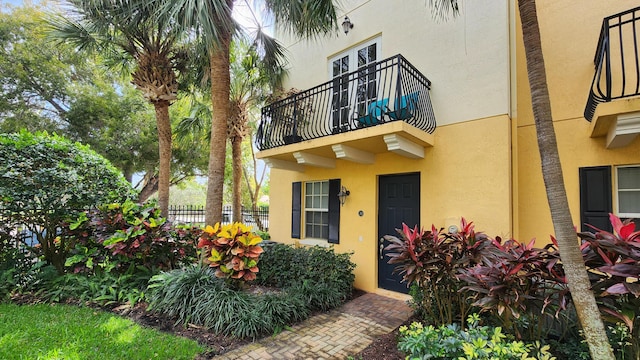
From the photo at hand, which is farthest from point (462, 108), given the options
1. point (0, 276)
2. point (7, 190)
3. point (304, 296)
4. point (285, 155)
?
point (0, 276)

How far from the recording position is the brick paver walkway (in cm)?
358

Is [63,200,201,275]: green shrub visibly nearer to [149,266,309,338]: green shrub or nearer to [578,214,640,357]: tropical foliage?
[149,266,309,338]: green shrub

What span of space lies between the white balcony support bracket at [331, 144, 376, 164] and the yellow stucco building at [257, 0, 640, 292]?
3 cm

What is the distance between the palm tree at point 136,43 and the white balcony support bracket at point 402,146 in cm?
464

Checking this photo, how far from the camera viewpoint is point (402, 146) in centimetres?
489

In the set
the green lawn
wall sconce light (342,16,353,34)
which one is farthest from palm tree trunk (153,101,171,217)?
wall sconce light (342,16,353,34)

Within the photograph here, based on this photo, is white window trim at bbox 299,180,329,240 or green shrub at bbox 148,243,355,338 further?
white window trim at bbox 299,180,329,240

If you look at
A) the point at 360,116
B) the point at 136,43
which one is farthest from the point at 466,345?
the point at 136,43

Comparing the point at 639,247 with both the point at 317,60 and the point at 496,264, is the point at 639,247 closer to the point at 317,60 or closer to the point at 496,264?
the point at 496,264

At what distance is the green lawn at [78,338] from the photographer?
3.17 metres

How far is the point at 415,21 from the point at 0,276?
922 centimetres

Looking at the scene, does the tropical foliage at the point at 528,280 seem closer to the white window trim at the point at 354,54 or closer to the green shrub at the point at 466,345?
the green shrub at the point at 466,345

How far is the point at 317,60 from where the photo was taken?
25.3 feet

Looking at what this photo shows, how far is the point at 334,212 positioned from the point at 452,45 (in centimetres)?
440
